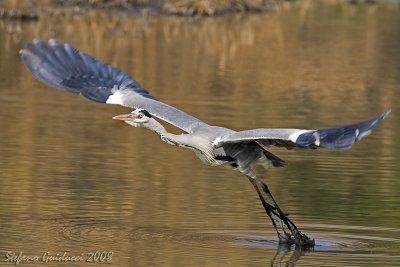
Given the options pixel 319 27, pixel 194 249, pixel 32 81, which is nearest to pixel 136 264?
pixel 194 249

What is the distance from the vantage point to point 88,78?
12789 millimetres

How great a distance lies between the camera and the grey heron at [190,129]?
10.3m

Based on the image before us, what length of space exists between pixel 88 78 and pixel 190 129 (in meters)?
1.46

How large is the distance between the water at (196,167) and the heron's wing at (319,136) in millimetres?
970

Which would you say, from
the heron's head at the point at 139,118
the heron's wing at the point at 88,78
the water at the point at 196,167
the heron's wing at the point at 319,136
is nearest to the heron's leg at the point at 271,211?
the water at the point at 196,167

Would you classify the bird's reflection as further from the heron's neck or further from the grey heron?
the heron's neck

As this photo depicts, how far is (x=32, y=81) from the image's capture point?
889 inches

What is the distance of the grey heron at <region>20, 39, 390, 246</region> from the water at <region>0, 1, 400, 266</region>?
0.47m

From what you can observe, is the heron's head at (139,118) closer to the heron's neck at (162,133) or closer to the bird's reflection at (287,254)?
the heron's neck at (162,133)

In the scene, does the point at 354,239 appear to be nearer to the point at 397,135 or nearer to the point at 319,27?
the point at 397,135

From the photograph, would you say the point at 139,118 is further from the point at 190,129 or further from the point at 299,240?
the point at 299,240

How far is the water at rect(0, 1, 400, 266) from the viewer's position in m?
11.3

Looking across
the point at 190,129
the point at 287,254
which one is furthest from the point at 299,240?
the point at 190,129

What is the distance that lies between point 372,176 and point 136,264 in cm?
530
